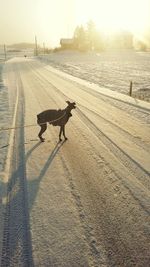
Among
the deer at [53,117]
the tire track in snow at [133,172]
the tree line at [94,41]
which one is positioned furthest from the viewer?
the tree line at [94,41]

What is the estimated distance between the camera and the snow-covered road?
4.51m

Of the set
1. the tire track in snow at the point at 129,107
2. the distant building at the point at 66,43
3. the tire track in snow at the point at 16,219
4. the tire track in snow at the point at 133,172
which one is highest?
the distant building at the point at 66,43

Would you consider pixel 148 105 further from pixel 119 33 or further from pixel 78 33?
pixel 119 33

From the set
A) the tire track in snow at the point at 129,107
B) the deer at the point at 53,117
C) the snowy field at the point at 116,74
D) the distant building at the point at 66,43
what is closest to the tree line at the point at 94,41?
the distant building at the point at 66,43

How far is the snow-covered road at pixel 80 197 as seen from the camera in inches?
178

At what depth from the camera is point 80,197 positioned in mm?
6098

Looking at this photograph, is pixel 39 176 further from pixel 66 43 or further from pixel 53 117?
pixel 66 43

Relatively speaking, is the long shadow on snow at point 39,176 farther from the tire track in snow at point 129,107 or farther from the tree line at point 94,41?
the tree line at point 94,41

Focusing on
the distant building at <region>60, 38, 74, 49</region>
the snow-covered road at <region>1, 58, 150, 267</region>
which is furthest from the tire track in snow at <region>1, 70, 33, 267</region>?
the distant building at <region>60, 38, 74, 49</region>

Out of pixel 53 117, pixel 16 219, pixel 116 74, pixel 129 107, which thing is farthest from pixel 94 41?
pixel 16 219

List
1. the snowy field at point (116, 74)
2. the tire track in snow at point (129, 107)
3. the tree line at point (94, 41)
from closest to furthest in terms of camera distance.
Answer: the tire track in snow at point (129, 107) < the snowy field at point (116, 74) < the tree line at point (94, 41)

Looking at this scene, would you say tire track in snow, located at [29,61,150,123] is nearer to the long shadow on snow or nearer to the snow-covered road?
the snow-covered road

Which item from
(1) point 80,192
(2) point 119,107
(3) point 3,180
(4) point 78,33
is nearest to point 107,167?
(1) point 80,192

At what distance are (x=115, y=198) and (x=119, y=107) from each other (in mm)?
9435
